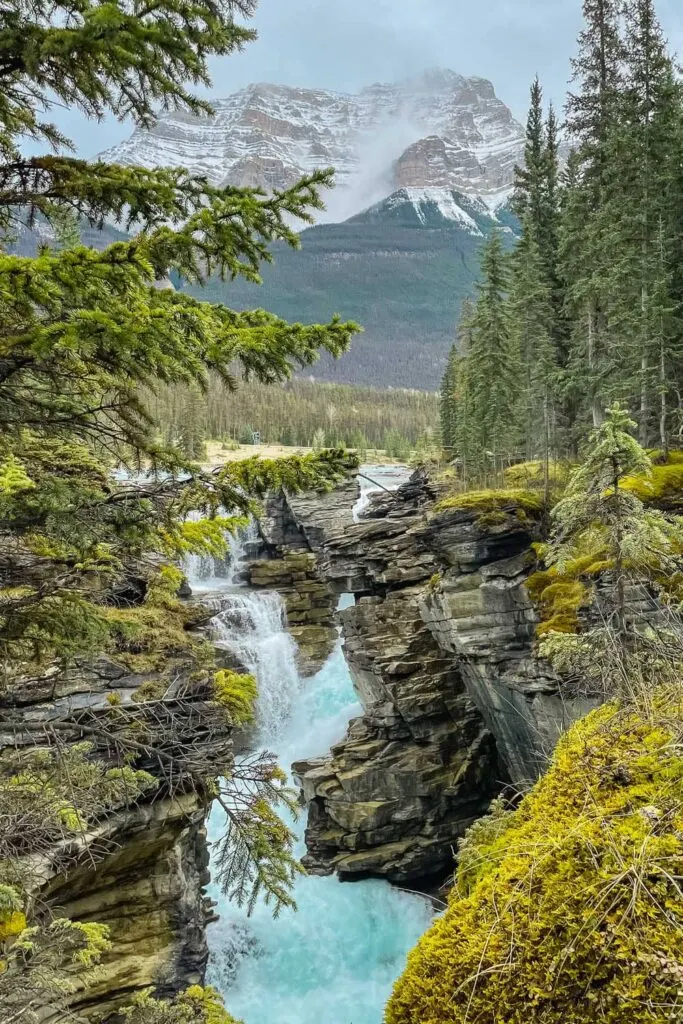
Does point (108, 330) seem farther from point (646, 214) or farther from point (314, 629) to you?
point (314, 629)

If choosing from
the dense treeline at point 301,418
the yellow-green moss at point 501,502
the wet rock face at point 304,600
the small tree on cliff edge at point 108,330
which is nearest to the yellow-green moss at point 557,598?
the yellow-green moss at point 501,502

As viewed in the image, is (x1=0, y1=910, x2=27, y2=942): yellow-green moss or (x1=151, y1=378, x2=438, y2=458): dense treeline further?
(x1=151, y1=378, x2=438, y2=458): dense treeline

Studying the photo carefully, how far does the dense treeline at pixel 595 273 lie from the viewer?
18875 mm

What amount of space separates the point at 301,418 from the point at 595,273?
92434mm

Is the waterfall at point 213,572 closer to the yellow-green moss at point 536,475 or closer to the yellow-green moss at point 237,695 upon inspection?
the yellow-green moss at point 536,475

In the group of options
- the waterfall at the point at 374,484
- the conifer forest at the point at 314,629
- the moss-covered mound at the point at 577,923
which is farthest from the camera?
the waterfall at the point at 374,484

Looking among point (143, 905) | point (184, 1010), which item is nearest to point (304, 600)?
point (143, 905)

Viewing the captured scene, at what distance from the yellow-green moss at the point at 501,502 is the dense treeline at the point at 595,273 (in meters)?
2.58

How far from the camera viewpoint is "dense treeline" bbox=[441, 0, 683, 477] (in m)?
18.9

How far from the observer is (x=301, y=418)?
111438 millimetres

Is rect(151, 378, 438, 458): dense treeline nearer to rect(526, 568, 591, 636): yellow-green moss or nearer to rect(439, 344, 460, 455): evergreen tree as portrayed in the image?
rect(439, 344, 460, 455): evergreen tree

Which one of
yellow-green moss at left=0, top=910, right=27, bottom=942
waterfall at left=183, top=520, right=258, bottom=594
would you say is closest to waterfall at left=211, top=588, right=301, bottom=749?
waterfall at left=183, top=520, right=258, bottom=594

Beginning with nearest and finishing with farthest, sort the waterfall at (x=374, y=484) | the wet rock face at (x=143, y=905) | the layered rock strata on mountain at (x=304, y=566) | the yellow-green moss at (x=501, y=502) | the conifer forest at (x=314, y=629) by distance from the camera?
1. the conifer forest at (x=314, y=629)
2. the wet rock face at (x=143, y=905)
3. the yellow-green moss at (x=501, y=502)
4. the layered rock strata on mountain at (x=304, y=566)
5. the waterfall at (x=374, y=484)

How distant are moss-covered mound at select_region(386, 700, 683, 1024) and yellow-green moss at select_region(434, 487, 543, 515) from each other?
47.9 feet
